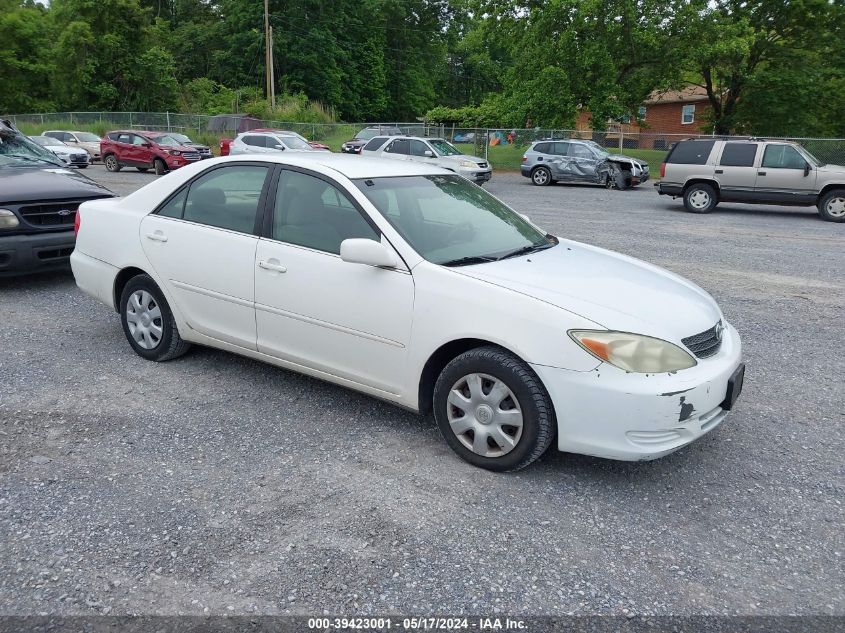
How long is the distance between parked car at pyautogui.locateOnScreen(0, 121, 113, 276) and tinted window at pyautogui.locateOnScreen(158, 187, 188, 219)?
280 centimetres

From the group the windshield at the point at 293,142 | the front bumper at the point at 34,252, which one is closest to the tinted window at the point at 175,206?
the front bumper at the point at 34,252

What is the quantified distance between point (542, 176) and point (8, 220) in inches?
795

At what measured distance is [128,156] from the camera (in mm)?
26344

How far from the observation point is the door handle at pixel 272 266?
4258mm

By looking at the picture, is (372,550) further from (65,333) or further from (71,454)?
(65,333)

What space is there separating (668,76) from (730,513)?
3025 cm

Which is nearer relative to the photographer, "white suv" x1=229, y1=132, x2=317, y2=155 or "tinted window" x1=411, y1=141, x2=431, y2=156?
"tinted window" x1=411, y1=141, x2=431, y2=156

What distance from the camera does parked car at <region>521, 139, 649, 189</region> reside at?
23.3 m

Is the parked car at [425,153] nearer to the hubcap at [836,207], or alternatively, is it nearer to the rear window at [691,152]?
the rear window at [691,152]

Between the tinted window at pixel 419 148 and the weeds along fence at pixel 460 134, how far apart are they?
9.19m

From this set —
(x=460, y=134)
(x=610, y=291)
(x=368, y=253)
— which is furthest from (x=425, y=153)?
(x=610, y=291)

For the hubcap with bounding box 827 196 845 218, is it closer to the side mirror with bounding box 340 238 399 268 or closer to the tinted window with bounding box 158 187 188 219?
the side mirror with bounding box 340 238 399 268

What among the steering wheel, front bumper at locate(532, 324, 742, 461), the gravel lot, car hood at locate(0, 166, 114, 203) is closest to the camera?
the gravel lot

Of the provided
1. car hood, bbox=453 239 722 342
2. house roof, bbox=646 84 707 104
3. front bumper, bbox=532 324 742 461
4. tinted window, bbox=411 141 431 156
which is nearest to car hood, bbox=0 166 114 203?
car hood, bbox=453 239 722 342
